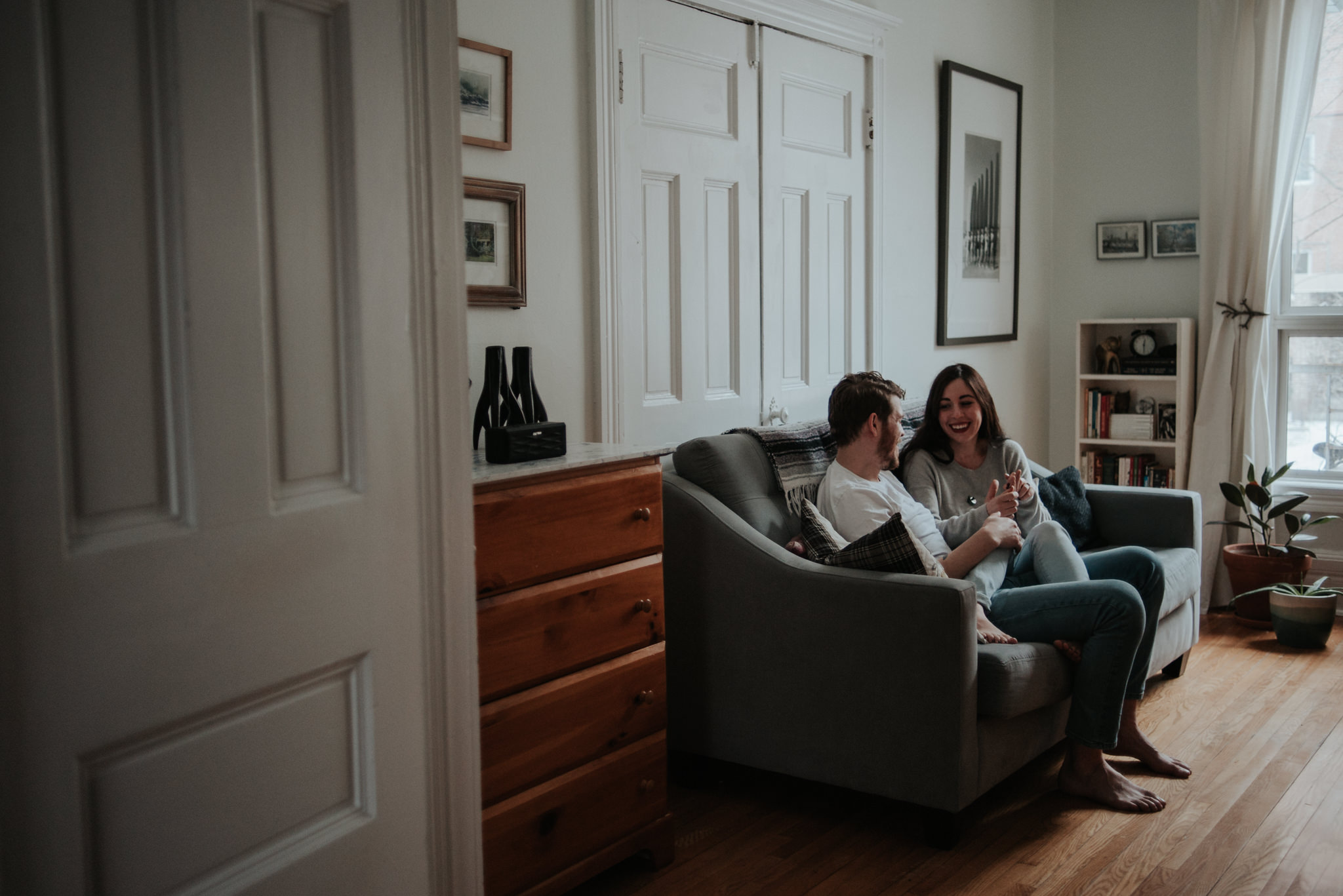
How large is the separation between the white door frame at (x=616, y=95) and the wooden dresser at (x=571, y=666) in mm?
599

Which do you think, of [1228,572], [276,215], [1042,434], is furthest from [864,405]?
[1042,434]

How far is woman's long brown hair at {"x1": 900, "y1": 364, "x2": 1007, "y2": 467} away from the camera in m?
3.21

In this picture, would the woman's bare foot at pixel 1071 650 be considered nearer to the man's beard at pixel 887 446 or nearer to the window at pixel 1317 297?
the man's beard at pixel 887 446

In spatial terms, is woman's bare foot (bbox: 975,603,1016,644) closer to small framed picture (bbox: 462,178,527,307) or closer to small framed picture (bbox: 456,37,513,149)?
small framed picture (bbox: 462,178,527,307)

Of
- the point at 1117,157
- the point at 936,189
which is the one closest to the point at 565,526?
the point at 936,189

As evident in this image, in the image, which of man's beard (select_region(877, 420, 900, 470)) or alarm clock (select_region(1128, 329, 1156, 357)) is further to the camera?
alarm clock (select_region(1128, 329, 1156, 357))

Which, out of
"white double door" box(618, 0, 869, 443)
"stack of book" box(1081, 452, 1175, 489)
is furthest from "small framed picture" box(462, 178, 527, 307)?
"stack of book" box(1081, 452, 1175, 489)

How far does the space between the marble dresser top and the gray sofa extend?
39 cm

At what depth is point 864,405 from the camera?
2.79m

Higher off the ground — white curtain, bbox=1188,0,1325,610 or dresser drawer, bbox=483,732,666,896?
white curtain, bbox=1188,0,1325,610

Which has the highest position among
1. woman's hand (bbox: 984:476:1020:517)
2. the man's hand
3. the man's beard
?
the man's beard

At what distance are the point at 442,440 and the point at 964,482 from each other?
85.4 inches

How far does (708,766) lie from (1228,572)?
8.94 ft

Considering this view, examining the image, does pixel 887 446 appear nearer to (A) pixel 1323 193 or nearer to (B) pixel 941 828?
(B) pixel 941 828
